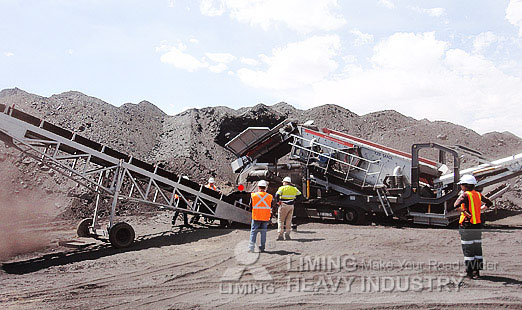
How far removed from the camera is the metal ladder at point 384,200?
1158 cm

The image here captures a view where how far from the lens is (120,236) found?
9.88 metres

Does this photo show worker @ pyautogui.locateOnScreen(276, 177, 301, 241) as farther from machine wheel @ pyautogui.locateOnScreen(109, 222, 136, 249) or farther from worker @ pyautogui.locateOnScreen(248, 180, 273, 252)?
machine wheel @ pyautogui.locateOnScreen(109, 222, 136, 249)

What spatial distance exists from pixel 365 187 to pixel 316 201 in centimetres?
161

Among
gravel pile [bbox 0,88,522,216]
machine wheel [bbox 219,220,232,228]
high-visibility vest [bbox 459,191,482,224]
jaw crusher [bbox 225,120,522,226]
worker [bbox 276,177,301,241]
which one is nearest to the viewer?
high-visibility vest [bbox 459,191,482,224]

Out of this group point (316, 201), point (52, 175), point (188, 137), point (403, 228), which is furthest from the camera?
point (188, 137)

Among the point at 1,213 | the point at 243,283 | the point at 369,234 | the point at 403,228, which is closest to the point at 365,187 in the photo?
the point at 403,228

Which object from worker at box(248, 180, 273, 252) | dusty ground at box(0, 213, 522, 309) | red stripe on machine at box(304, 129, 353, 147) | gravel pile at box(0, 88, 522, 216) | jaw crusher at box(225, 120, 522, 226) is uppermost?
gravel pile at box(0, 88, 522, 216)

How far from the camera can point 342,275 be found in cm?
651

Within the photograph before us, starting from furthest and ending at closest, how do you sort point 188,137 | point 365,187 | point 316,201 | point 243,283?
point 188,137
point 316,201
point 365,187
point 243,283

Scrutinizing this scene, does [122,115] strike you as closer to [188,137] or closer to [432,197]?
[188,137]

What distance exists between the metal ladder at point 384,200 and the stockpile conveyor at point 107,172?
3807mm

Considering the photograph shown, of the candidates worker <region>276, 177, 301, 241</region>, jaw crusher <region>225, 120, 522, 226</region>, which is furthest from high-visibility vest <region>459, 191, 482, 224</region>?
jaw crusher <region>225, 120, 522, 226</region>

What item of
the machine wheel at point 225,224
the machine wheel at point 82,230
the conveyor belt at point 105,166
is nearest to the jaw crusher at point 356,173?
the machine wheel at point 225,224

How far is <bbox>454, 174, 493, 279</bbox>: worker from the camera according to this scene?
6.16 metres
